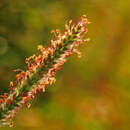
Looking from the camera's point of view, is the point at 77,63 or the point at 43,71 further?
the point at 77,63

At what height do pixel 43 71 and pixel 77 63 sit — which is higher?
pixel 77 63

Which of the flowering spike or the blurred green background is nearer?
the flowering spike

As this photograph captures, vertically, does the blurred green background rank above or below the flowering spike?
above

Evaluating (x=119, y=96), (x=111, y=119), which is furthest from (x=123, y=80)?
(x=111, y=119)

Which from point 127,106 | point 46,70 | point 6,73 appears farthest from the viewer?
point 127,106

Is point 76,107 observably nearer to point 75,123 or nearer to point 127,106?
point 75,123
